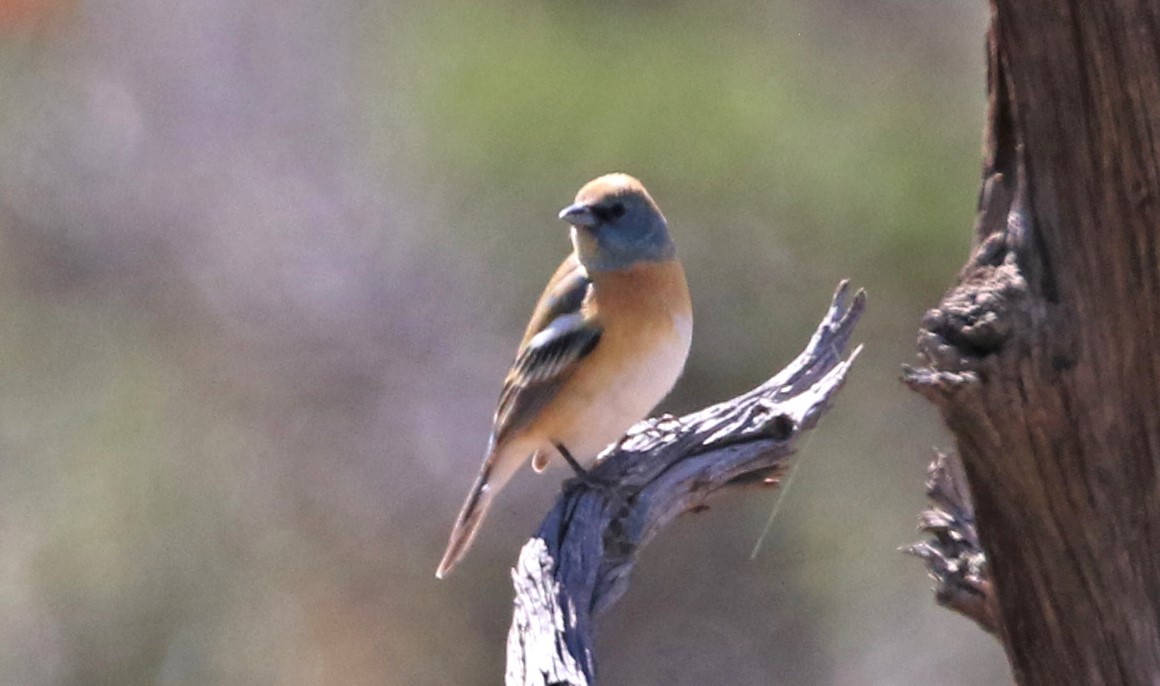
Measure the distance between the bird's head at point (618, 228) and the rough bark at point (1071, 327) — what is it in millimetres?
1488

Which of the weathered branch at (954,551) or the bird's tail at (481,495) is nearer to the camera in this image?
the weathered branch at (954,551)

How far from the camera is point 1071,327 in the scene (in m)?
1.78

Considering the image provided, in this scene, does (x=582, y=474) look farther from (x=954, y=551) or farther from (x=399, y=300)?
(x=399, y=300)

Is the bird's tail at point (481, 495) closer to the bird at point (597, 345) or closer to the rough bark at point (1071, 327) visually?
the bird at point (597, 345)

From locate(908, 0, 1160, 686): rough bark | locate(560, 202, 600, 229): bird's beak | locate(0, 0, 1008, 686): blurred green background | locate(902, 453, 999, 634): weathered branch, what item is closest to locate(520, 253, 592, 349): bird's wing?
locate(560, 202, 600, 229): bird's beak

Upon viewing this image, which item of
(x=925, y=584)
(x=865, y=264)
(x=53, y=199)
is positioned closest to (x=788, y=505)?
(x=925, y=584)

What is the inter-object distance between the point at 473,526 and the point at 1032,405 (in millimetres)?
1889

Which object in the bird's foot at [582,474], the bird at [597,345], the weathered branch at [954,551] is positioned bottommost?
the weathered branch at [954,551]

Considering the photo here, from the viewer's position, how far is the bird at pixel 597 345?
10.5ft

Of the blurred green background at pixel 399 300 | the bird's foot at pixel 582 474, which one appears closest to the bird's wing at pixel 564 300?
the bird's foot at pixel 582 474

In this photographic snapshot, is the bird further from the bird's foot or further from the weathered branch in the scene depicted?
the weathered branch

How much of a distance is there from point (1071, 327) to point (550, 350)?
163cm

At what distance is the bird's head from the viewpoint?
3340mm

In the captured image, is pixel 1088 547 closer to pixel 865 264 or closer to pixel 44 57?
pixel 865 264
